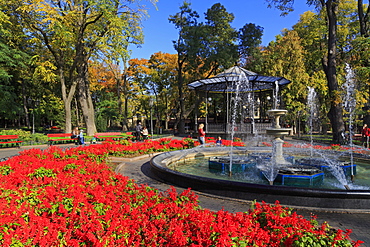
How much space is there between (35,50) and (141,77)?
1466 cm

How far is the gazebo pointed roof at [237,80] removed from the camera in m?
19.7

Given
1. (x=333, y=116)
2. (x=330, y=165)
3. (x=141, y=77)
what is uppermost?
(x=141, y=77)

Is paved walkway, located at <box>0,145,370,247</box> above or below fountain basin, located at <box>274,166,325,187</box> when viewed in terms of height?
below

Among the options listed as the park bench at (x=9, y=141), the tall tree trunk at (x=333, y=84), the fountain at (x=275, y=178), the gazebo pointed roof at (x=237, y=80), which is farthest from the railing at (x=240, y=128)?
the park bench at (x=9, y=141)

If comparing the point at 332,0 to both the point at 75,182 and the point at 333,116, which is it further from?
the point at 75,182

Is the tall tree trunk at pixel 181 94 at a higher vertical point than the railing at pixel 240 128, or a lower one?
higher

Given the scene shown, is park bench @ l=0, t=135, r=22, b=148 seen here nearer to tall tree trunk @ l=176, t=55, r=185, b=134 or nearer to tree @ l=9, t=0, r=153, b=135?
tree @ l=9, t=0, r=153, b=135

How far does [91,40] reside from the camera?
73.2ft

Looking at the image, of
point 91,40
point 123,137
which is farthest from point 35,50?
point 123,137

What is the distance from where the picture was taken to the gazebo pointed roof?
19.7 meters

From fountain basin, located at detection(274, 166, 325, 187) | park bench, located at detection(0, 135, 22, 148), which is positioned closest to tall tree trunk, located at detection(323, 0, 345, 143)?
fountain basin, located at detection(274, 166, 325, 187)

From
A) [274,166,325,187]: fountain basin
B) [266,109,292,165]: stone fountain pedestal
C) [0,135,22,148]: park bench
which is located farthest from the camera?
[0,135,22,148]: park bench

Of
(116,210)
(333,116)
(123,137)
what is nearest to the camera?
(116,210)

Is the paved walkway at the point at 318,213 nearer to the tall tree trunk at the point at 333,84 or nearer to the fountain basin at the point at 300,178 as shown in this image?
the fountain basin at the point at 300,178
